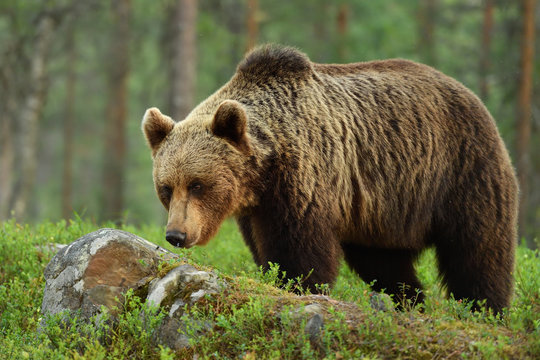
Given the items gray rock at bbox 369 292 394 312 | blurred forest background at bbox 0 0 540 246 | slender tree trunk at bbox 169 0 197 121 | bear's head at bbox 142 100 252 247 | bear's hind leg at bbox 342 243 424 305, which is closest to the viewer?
gray rock at bbox 369 292 394 312

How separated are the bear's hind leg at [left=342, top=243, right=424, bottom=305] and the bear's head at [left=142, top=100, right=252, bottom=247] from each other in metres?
1.82

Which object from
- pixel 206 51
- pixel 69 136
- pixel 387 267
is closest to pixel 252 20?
pixel 206 51

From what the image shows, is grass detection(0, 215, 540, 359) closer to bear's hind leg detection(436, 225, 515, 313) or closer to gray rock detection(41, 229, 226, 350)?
gray rock detection(41, 229, 226, 350)

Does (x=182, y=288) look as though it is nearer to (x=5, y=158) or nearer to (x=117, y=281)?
(x=117, y=281)

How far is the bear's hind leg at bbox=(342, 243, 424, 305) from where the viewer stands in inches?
257

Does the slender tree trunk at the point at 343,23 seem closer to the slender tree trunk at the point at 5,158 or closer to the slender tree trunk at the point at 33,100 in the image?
the slender tree trunk at the point at 33,100

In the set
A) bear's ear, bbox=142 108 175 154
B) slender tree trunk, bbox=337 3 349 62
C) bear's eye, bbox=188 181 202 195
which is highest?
slender tree trunk, bbox=337 3 349 62

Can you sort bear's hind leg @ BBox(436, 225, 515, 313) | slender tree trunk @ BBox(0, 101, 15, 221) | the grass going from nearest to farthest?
the grass → bear's hind leg @ BBox(436, 225, 515, 313) → slender tree trunk @ BBox(0, 101, 15, 221)

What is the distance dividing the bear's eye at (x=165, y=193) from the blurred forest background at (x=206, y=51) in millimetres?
5430

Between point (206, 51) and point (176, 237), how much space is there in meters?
16.2

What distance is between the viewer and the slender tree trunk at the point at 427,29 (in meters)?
21.0

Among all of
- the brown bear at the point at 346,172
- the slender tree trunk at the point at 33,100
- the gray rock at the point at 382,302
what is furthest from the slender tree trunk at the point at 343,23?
the gray rock at the point at 382,302

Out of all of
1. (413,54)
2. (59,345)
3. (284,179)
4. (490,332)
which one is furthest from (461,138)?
(413,54)

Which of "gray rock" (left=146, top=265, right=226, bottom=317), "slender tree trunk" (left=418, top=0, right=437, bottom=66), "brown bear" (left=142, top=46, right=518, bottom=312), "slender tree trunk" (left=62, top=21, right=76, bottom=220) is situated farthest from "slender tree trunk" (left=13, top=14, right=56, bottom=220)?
"gray rock" (left=146, top=265, right=226, bottom=317)
